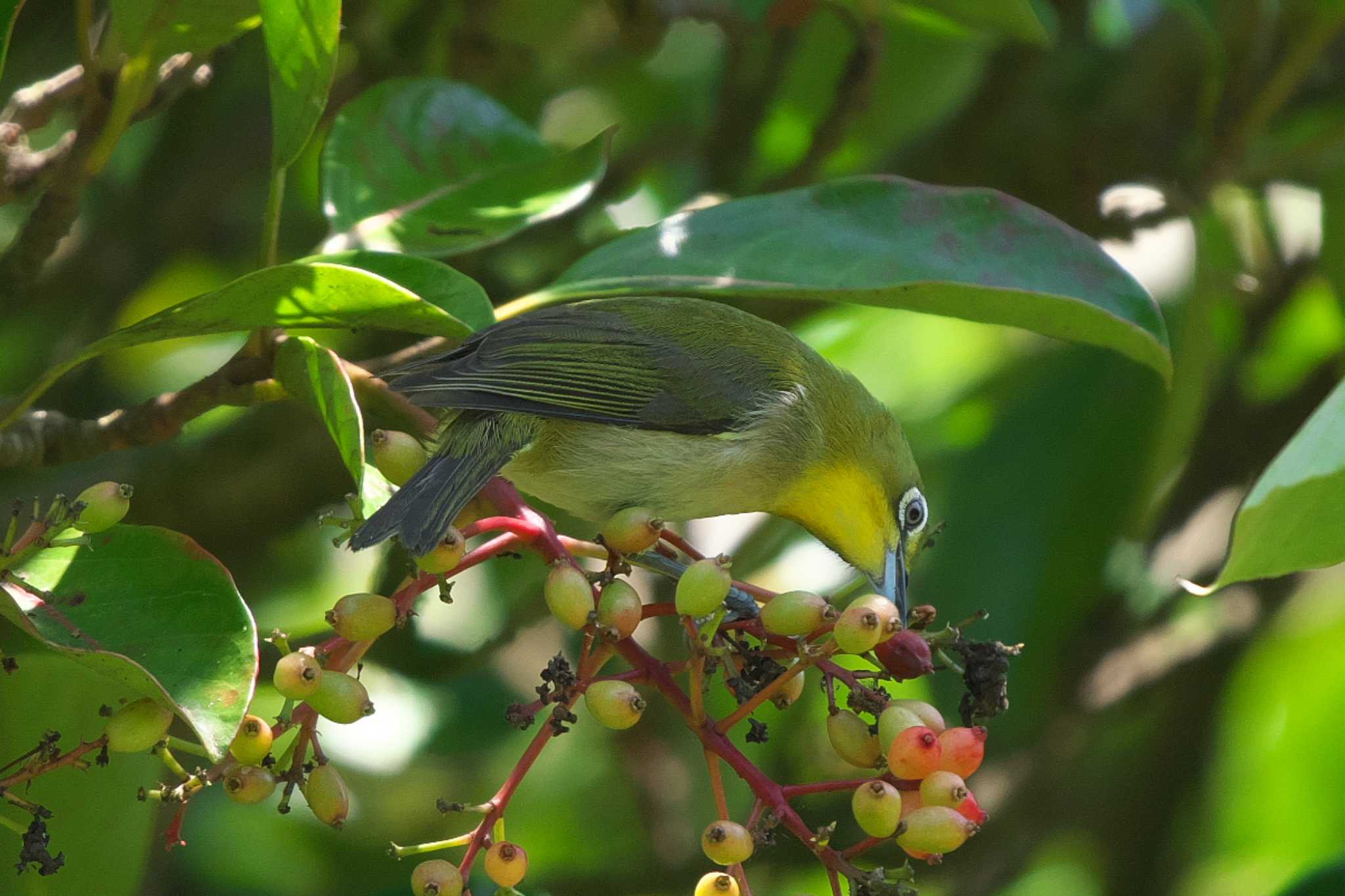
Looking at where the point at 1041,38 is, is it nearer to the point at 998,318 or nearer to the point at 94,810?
the point at 998,318

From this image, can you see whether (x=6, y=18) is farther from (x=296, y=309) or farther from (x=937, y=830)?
(x=937, y=830)

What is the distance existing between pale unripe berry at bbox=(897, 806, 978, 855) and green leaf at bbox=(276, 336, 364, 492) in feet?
2.46

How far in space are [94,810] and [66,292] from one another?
1.99 meters

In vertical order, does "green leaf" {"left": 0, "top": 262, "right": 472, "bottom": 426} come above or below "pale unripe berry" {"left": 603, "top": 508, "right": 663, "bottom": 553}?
above

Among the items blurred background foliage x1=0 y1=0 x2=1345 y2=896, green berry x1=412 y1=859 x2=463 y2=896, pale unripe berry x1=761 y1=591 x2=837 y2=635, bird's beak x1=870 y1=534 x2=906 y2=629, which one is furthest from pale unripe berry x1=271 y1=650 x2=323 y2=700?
bird's beak x1=870 y1=534 x2=906 y2=629

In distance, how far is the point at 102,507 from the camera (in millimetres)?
1687

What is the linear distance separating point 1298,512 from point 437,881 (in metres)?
1.00

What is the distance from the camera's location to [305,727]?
1.69 metres

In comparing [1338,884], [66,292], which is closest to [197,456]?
[66,292]

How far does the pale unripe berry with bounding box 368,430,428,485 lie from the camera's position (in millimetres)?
1978

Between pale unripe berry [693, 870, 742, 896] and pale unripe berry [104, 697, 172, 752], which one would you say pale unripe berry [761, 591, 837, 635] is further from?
pale unripe berry [104, 697, 172, 752]

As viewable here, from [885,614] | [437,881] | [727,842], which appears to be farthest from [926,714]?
[437,881]

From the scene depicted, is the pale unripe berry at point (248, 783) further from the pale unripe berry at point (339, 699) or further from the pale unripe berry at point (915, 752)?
the pale unripe berry at point (915, 752)

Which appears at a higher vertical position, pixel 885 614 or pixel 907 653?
pixel 885 614
